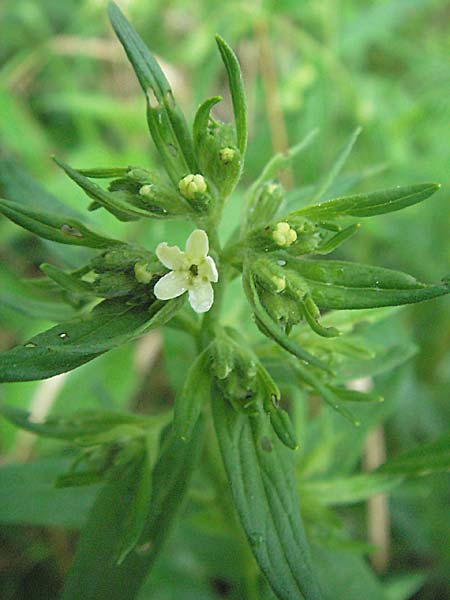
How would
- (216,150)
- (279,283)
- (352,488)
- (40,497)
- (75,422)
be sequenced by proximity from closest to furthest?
(279,283)
(216,150)
(75,422)
(352,488)
(40,497)

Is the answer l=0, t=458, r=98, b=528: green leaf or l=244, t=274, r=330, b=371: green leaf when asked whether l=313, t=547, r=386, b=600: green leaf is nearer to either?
l=0, t=458, r=98, b=528: green leaf

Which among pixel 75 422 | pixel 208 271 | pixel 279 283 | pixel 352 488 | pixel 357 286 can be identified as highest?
pixel 208 271

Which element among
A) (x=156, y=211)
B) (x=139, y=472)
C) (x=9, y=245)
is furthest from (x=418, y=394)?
(x=9, y=245)

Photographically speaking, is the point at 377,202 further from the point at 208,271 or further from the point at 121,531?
the point at 121,531

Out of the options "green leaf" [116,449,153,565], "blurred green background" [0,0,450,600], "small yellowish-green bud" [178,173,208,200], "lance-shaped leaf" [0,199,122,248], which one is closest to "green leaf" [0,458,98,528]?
"blurred green background" [0,0,450,600]

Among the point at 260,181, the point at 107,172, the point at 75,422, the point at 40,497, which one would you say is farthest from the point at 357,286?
the point at 40,497

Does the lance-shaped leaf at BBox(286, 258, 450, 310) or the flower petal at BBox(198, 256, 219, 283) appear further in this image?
the flower petal at BBox(198, 256, 219, 283)
